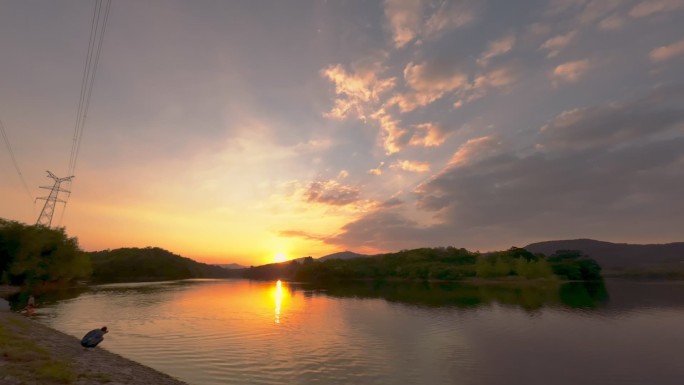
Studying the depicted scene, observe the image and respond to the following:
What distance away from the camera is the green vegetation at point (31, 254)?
96625 millimetres

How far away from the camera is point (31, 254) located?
102812mm

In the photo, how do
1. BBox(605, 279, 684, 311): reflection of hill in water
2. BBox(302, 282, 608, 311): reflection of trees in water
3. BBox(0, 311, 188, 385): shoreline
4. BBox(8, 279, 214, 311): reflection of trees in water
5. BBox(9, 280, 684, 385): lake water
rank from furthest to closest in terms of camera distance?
1. BBox(302, 282, 608, 311): reflection of trees in water
2. BBox(605, 279, 684, 311): reflection of hill in water
3. BBox(8, 279, 214, 311): reflection of trees in water
4. BBox(9, 280, 684, 385): lake water
5. BBox(0, 311, 188, 385): shoreline

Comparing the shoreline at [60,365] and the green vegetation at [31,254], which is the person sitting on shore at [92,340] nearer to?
the shoreline at [60,365]

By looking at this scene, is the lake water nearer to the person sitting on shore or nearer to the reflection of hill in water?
the person sitting on shore

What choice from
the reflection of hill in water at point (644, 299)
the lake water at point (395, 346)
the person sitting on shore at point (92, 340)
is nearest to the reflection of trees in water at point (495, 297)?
the reflection of hill in water at point (644, 299)

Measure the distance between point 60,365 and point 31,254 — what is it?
361ft

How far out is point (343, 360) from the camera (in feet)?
107

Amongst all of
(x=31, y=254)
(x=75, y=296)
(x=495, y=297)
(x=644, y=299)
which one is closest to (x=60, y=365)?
(x=75, y=296)

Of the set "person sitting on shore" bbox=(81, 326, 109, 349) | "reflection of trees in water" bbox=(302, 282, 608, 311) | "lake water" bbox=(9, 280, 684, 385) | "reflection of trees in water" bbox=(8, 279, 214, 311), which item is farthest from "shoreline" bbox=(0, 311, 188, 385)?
"reflection of trees in water" bbox=(302, 282, 608, 311)

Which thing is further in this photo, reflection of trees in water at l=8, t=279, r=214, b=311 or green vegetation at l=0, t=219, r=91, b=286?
green vegetation at l=0, t=219, r=91, b=286

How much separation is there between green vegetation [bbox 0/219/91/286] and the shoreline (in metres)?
89.6

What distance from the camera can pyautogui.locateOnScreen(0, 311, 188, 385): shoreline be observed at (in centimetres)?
1836

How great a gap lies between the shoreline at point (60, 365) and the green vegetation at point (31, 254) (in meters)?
89.6

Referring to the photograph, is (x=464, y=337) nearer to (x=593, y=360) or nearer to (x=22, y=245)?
(x=593, y=360)
